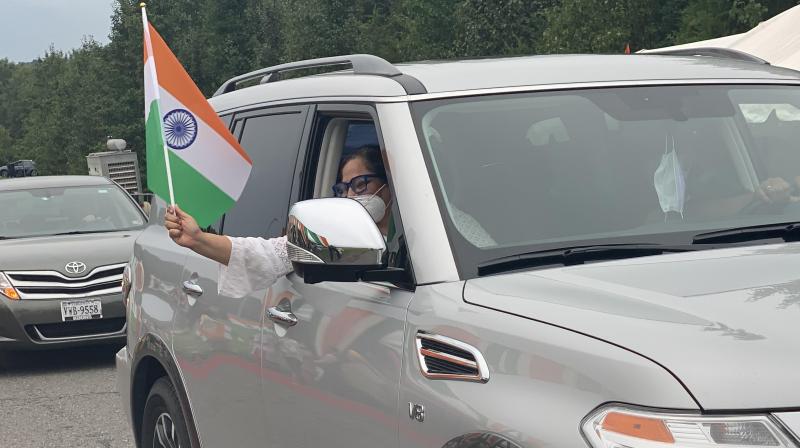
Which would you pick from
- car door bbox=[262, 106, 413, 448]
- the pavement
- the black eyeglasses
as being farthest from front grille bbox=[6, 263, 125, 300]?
the black eyeglasses

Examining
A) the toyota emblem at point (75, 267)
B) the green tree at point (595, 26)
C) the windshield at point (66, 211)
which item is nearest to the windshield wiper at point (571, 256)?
the toyota emblem at point (75, 267)

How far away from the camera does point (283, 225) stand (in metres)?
4.33

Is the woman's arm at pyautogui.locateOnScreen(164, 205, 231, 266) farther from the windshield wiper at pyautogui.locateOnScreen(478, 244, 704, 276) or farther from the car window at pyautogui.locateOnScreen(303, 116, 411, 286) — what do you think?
the windshield wiper at pyautogui.locateOnScreen(478, 244, 704, 276)

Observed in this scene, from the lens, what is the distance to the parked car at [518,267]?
2.52 m

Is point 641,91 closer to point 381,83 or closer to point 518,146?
point 518,146

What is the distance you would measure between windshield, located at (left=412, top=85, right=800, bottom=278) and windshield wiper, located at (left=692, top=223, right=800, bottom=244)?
39 mm

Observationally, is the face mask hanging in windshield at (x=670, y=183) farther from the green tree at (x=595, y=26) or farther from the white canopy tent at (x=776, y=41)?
the green tree at (x=595, y=26)

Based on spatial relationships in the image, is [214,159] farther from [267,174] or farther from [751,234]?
[751,234]

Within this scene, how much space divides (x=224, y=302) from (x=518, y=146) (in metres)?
1.32

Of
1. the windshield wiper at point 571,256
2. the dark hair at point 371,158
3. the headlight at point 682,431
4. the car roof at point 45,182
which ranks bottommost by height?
the car roof at point 45,182

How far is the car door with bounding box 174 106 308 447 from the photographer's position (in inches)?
165

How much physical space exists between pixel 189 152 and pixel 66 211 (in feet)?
26.3

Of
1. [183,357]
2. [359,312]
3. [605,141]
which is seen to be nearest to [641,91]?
[605,141]

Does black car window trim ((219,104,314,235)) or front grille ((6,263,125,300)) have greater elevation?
black car window trim ((219,104,314,235))
